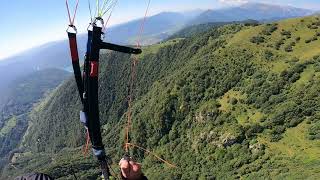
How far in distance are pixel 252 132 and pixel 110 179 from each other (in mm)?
93064

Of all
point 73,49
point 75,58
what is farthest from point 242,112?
point 73,49

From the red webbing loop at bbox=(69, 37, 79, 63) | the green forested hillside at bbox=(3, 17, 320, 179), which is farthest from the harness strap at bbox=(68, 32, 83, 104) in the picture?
the green forested hillside at bbox=(3, 17, 320, 179)

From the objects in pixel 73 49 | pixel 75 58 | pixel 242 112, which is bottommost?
pixel 242 112

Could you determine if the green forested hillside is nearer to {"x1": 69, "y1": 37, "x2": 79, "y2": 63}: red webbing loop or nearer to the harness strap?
the harness strap

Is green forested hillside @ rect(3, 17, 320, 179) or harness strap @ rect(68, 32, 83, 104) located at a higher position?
harness strap @ rect(68, 32, 83, 104)

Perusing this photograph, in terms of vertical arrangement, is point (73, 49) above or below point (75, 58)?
above

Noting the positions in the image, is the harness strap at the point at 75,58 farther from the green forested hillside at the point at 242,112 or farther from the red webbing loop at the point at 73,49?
the green forested hillside at the point at 242,112

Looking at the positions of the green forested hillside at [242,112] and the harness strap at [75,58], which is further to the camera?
the green forested hillside at [242,112]

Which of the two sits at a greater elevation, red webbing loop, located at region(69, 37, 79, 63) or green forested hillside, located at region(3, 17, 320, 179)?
red webbing loop, located at region(69, 37, 79, 63)

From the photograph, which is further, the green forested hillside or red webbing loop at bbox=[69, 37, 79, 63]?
the green forested hillside

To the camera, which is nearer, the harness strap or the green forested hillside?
the harness strap

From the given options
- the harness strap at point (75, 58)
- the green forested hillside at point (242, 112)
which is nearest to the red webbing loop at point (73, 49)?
the harness strap at point (75, 58)

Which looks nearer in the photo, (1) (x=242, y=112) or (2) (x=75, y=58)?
(2) (x=75, y=58)

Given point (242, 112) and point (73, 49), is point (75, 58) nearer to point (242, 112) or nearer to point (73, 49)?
point (73, 49)
